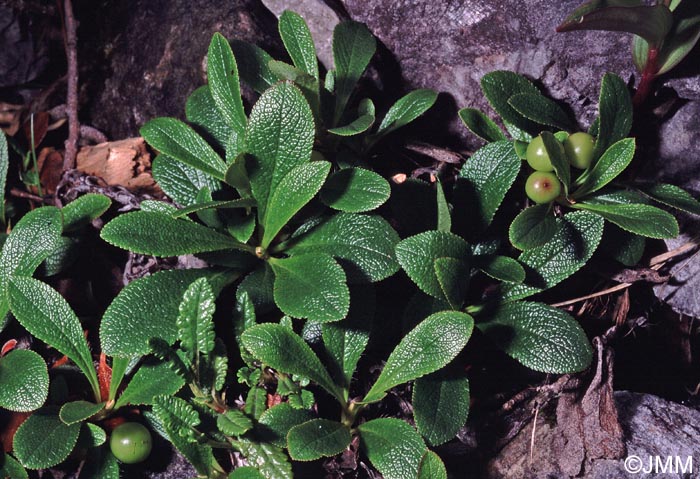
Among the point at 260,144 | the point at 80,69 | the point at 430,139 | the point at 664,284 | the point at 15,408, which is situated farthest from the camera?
the point at 80,69

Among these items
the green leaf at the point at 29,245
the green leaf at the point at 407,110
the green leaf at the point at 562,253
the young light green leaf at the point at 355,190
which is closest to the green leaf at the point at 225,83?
the young light green leaf at the point at 355,190

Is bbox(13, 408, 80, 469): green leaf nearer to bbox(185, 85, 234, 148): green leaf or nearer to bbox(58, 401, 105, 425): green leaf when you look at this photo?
bbox(58, 401, 105, 425): green leaf

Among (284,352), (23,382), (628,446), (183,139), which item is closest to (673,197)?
(628,446)

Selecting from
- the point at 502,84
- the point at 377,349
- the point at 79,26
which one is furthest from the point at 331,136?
the point at 79,26

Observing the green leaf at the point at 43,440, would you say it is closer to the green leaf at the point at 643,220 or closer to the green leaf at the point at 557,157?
the green leaf at the point at 557,157

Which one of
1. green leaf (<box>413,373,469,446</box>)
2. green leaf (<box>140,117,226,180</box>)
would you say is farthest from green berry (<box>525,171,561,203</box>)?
green leaf (<box>140,117,226,180</box>)

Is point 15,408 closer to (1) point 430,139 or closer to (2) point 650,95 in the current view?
(1) point 430,139
